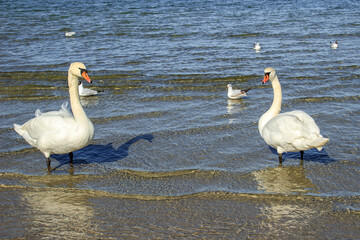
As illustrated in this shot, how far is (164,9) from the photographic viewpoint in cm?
3478

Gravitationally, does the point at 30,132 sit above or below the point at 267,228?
above

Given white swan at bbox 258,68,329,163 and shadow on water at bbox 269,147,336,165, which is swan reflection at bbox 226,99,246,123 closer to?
shadow on water at bbox 269,147,336,165

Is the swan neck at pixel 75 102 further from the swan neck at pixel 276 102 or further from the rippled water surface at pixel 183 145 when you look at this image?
the swan neck at pixel 276 102

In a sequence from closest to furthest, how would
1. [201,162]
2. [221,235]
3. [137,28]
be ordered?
[221,235]
[201,162]
[137,28]

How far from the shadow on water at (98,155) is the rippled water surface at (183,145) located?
0.03 metres

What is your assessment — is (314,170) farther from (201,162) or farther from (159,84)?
(159,84)

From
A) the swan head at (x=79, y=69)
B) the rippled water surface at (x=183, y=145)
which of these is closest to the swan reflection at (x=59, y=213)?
the rippled water surface at (x=183, y=145)

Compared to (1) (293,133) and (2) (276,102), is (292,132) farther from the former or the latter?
(2) (276,102)

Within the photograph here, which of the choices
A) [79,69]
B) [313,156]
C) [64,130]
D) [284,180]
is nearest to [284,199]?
[284,180]

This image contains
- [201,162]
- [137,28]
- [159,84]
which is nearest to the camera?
[201,162]

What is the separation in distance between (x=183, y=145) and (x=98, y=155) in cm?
155

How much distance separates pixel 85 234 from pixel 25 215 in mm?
997

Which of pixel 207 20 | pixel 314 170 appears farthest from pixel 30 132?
pixel 207 20

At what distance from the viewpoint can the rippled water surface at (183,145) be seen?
213 inches
